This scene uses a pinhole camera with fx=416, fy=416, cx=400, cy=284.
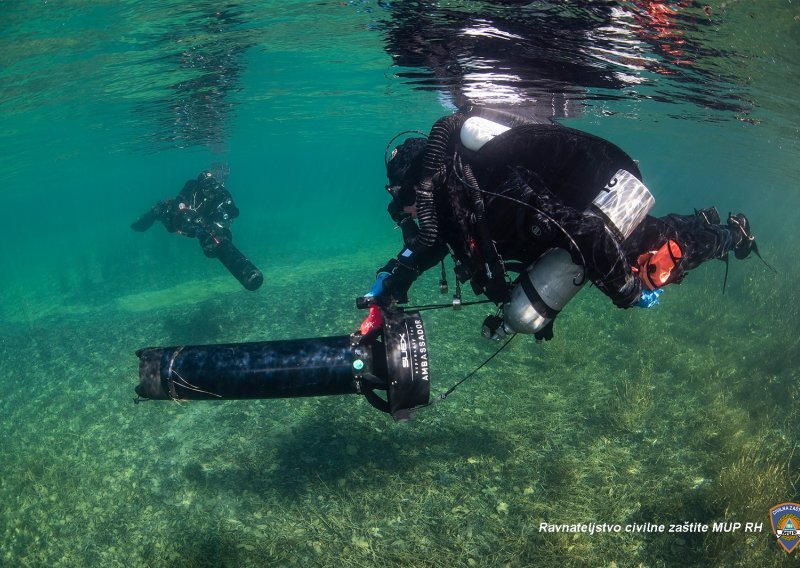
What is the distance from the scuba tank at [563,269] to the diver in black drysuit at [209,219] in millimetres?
8219

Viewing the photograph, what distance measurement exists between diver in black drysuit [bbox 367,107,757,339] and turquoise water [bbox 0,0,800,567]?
10.0ft

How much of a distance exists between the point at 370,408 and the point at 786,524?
5595 millimetres

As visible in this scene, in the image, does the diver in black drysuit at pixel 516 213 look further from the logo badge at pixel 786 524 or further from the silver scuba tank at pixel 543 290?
the logo badge at pixel 786 524

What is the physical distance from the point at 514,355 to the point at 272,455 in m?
5.36

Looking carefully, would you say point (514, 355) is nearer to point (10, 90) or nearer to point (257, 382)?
point (257, 382)

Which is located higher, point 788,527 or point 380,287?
point 380,287

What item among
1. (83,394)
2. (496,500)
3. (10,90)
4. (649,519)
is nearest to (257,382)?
(496,500)

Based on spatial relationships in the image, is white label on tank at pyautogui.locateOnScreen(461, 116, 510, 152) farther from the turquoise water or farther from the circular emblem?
the circular emblem

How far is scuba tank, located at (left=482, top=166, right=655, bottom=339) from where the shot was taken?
2.97 m

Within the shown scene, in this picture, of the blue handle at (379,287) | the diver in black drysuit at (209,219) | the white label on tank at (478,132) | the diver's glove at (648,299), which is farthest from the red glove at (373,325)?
the diver in black drysuit at (209,219)

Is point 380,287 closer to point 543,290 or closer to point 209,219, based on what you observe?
point 543,290

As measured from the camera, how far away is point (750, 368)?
9.52m

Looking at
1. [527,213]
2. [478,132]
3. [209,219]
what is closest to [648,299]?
[527,213]

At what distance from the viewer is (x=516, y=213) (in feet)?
10.1
